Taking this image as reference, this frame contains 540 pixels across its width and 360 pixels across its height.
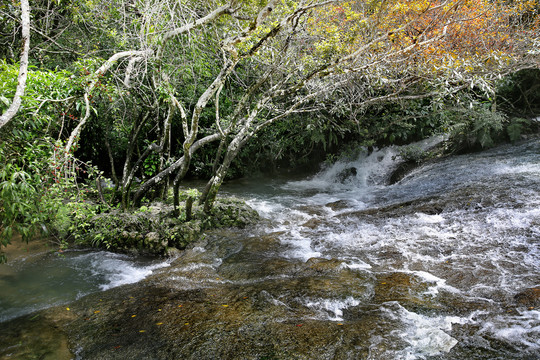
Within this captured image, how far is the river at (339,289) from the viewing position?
323cm

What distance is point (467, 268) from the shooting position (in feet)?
15.3

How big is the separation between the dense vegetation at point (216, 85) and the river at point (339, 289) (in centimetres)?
129

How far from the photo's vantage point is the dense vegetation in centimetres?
434

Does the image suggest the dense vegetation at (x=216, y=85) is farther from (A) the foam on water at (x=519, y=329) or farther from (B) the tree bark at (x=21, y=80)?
(A) the foam on water at (x=519, y=329)

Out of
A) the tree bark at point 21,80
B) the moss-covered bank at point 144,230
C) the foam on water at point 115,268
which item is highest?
the tree bark at point 21,80

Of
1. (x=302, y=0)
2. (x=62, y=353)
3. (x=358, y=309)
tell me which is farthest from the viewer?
(x=302, y=0)

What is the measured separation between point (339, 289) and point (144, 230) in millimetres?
3635

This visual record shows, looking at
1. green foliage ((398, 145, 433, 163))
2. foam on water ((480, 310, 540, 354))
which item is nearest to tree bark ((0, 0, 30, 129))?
foam on water ((480, 310, 540, 354))

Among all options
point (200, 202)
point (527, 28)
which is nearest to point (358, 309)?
point (200, 202)

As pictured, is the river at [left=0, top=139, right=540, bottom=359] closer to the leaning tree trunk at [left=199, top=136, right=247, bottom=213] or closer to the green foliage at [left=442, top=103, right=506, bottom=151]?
the leaning tree trunk at [left=199, top=136, right=247, bottom=213]

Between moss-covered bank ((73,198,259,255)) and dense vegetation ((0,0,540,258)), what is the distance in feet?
0.98

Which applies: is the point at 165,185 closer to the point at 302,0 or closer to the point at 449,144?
the point at 302,0

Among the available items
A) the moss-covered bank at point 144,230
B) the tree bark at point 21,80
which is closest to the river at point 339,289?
the moss-covered bank at point 144,230

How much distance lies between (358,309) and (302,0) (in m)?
4.70
